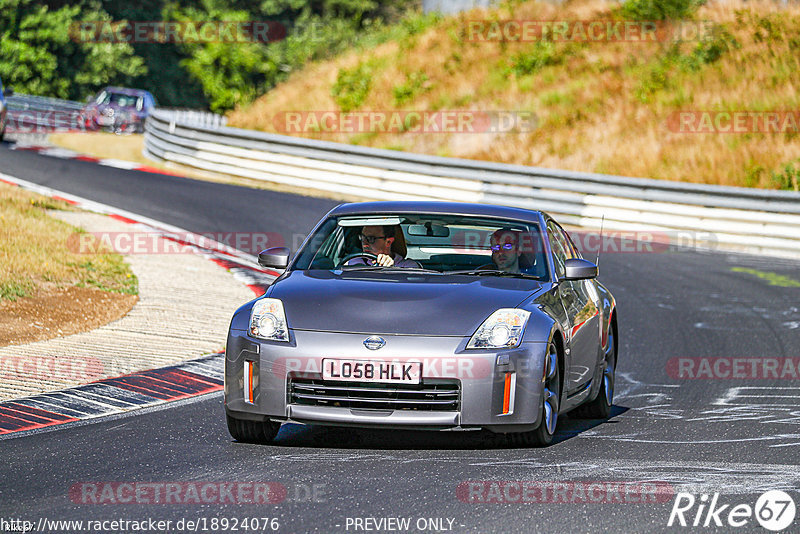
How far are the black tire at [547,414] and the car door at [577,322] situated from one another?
28 cm

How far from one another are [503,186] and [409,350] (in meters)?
16.7

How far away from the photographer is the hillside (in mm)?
26891

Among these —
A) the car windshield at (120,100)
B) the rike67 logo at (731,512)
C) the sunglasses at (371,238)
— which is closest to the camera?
the rike67 logo at (731,512)

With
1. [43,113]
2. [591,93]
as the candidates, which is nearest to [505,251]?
[591,93]

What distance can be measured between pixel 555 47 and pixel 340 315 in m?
28.1

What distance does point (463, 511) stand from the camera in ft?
17.9

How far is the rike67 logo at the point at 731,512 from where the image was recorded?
17.5 ft

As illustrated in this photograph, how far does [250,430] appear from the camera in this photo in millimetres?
6934

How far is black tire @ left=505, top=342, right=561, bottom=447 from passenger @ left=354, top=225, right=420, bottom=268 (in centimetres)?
136

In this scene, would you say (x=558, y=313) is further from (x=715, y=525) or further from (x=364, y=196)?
(x=364, y=196)

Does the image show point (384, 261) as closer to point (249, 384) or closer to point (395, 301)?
point (395, 301)

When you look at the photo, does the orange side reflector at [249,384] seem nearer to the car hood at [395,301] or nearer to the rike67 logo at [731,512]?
the car hood at [395,301]

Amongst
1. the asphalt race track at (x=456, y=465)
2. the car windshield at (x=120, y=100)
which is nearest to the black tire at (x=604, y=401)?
the asphalt race track at (x=456, y=465)

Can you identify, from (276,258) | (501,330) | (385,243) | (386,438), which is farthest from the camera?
(385,243)
